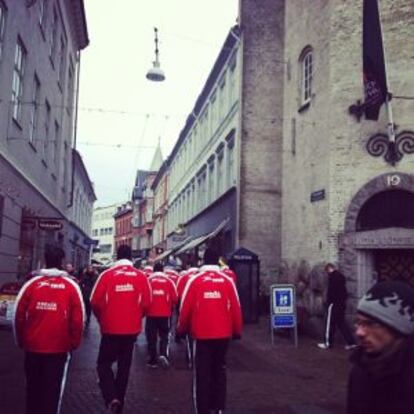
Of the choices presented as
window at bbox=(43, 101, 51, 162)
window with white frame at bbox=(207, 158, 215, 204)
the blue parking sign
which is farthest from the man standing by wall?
window with white frame at bbox=(207, 158, 215, 204)

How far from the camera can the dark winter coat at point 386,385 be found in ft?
7.26

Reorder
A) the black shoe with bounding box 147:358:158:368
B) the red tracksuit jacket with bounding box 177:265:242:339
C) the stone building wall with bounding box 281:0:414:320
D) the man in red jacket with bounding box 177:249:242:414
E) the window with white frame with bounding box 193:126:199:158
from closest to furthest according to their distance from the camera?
1. the man in red jacket with bounding box 177:249:242:414
2. the red tracksuit jacket with bounding box 177:265:242:339
3. the black shoe with bounding box 147:358:158:368
4. the stone building wall with bounding box 281:0:414:320
5. the window with white frame with bounding box 193:126:199:158

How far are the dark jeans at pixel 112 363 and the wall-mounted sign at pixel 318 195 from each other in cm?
1046

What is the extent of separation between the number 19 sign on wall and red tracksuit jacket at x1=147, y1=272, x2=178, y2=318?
3.30m

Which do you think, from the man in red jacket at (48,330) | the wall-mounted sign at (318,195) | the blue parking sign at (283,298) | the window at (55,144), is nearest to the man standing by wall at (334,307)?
the blue parking sign at (283,298)

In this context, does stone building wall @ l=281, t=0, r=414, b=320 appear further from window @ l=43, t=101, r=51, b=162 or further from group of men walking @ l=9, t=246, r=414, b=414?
window @ l=43, t=101, r=51, b=162

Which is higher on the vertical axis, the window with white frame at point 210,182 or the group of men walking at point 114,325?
the window with white frame at point 210,182

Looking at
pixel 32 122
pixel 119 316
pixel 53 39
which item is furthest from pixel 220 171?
pixel 119 316

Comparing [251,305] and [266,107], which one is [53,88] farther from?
[251,305]

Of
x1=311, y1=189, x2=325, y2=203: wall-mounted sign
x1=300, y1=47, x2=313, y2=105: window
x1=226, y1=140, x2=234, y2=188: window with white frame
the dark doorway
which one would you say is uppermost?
x1=300, y1=47, x2=313, y2=105: window

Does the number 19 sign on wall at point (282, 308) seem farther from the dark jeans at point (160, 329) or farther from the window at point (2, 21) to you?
the window at point (2, 21)

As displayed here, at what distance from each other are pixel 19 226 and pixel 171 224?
1421 inches

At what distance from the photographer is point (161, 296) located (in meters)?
10.9

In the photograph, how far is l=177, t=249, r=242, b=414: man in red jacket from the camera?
22.1 ft
